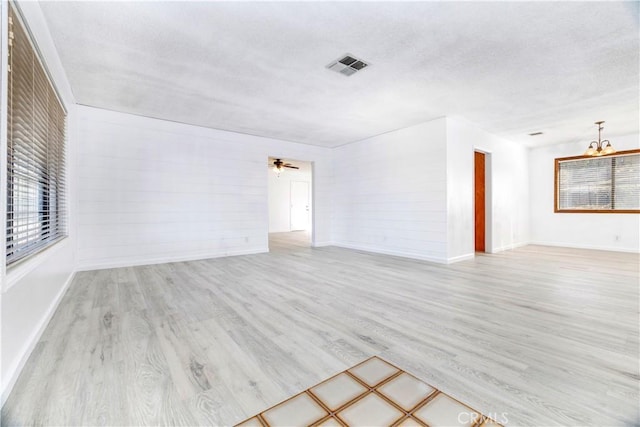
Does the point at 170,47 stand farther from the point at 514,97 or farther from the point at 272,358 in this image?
the point at 514,97

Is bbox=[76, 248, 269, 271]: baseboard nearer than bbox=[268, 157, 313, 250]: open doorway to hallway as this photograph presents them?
Yes

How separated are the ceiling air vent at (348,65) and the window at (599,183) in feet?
22.6

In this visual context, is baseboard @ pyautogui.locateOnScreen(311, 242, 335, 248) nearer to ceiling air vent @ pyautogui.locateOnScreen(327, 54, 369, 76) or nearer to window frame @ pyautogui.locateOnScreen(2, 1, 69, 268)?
ceiling air vent @ pyautogui.locateOnScreen(327, 54, 369, 76)

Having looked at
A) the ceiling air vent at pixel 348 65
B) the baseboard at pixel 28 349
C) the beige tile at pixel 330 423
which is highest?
the ceiling air vent at pixel 348 65

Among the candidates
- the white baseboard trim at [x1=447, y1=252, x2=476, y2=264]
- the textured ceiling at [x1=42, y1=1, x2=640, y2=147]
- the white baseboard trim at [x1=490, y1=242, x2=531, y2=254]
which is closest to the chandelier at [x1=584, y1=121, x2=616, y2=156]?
the textured ceiling at [x1=42, y1=1, x2=640, y2=147]

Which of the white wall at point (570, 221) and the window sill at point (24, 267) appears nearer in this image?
the window sill at point (24, 267)

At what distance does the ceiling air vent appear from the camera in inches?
117

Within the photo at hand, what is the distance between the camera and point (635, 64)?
3078mm

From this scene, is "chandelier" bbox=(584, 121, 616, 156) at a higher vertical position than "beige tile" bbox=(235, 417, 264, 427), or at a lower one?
higher

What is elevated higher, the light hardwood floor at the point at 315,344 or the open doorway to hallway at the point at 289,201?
the open doorway to hallway at the point at 289,201

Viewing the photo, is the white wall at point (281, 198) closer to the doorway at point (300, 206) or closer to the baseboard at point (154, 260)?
the doorway at point (300, 206)

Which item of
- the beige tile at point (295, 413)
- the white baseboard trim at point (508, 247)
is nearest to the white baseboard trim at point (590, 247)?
the white baseboard trim at point (508, 247)

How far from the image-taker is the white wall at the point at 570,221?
6.12 metres

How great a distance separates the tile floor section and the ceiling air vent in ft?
9.62
